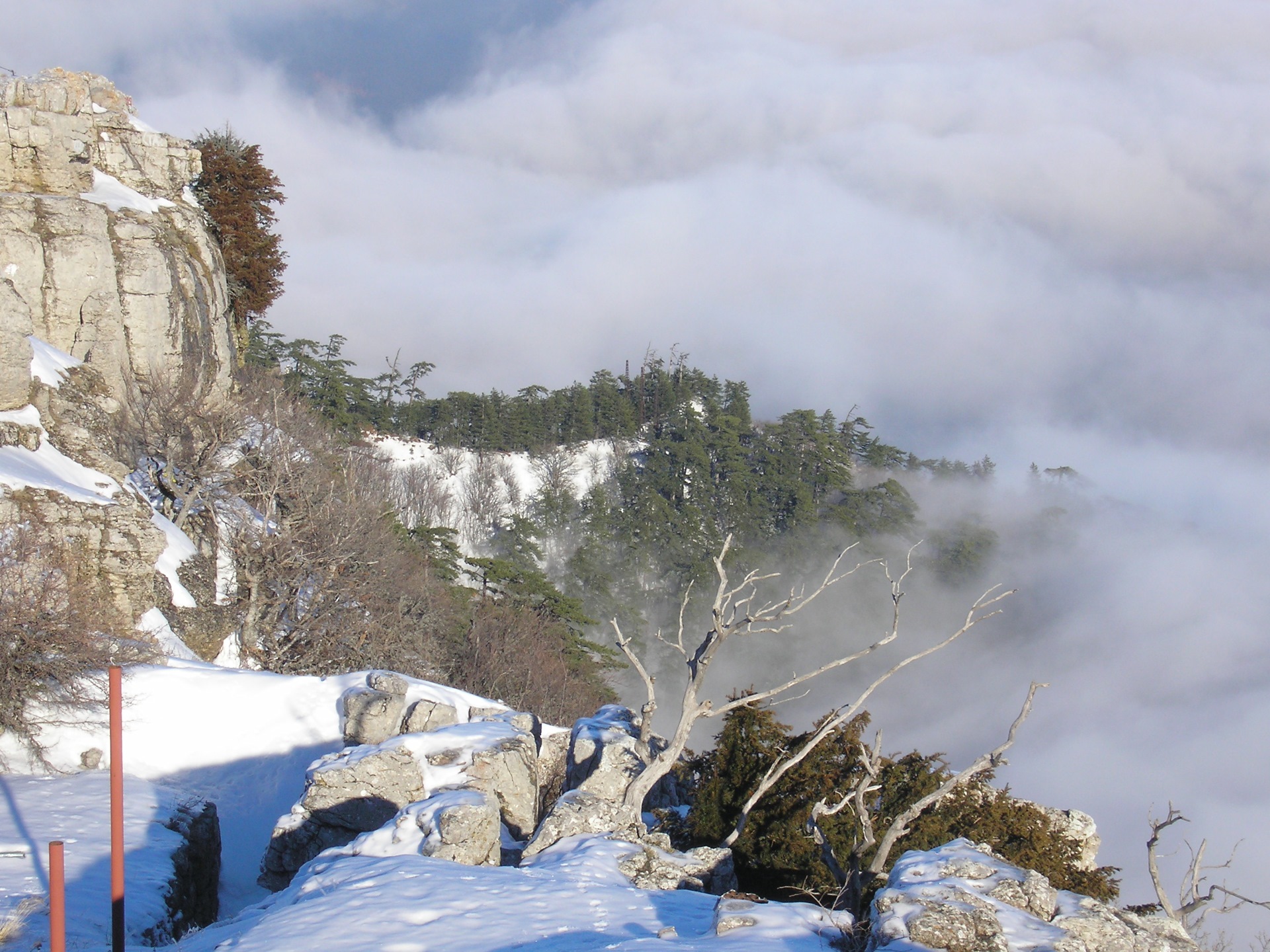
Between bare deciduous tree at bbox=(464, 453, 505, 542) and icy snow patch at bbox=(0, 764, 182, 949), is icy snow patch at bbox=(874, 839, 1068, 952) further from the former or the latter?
bare deciduous tree at bbox=(464, 453, 505, 542)

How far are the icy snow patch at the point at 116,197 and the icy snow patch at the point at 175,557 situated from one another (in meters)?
11.4

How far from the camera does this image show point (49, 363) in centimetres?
2448

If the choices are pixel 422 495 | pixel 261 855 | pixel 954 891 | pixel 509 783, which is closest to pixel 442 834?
pixel 509 783

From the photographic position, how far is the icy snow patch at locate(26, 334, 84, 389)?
23484 millimetres

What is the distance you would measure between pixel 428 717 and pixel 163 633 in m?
9.07

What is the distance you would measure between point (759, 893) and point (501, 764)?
3.83 metres

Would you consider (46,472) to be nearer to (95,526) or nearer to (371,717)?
(95,526)

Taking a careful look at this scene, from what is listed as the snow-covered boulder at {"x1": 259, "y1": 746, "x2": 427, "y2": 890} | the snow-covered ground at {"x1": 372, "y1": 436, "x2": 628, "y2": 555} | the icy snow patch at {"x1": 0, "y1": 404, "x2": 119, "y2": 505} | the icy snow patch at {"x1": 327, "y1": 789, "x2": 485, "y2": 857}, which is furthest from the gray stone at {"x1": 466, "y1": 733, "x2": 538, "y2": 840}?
the snow-covered ground at {"x1": 372, "y1": 436, "x2": 628, "y2": 555}

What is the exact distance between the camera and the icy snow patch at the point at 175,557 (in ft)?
72.1

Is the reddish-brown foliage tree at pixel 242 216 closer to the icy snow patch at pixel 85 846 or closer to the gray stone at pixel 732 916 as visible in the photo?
the icy snow patch at pixel 85 846

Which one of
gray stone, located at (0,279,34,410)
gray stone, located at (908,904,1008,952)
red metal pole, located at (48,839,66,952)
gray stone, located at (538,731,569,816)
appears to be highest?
gray stone, located at (0,279,34,410)

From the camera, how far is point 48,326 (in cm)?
2597

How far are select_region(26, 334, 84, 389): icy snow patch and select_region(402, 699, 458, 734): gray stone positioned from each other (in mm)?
15084

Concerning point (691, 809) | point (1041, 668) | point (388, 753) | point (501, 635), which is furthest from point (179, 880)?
point (1041, 668)
